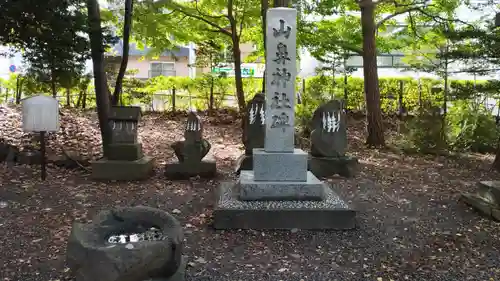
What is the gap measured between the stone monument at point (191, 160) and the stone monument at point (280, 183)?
153 cm

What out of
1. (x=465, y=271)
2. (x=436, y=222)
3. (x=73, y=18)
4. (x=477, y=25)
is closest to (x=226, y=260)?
(x=465, y=271)

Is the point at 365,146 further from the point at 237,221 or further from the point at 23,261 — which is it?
the point at 23,261

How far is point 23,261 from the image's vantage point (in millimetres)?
3949

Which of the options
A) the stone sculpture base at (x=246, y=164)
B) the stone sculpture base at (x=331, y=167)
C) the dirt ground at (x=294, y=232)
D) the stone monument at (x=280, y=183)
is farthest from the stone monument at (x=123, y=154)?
the stone sculpture base at (x=331, y=167)

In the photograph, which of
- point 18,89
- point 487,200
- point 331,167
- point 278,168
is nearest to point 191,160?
point 278,168

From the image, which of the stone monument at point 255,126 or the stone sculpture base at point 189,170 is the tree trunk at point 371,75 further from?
the stone sculpture base at point 189,170

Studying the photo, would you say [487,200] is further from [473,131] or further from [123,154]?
[123,154]

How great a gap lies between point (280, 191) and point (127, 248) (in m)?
2.76

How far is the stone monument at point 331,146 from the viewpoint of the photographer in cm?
757

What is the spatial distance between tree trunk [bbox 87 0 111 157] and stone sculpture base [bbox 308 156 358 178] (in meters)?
3.86

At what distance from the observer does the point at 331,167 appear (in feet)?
24.9

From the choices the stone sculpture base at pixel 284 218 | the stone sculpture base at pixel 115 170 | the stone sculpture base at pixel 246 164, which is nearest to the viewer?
the stone sculpture base at pixel 284 218

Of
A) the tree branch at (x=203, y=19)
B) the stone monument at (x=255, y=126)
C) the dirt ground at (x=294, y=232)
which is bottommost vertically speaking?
the dirt ground at (x=294, y=232)

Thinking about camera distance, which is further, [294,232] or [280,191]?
[280,191]
